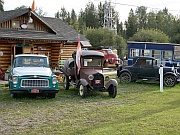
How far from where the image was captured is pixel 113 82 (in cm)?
1269

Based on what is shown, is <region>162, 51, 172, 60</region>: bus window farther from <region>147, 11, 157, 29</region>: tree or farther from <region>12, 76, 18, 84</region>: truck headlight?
<region>147, 11, 157, 29</region>: tree

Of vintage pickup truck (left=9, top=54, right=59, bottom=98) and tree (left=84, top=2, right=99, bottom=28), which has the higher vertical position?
tree (left=84, top=2, right=99, bottom=28)

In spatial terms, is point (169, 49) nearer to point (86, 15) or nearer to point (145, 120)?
point (145, 120)

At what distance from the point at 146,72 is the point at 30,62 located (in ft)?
23.1

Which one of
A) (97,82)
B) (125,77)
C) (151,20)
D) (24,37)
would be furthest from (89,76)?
(151,20)

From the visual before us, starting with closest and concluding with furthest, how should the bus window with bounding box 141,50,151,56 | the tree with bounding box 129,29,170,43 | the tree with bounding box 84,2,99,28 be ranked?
the bus window with bounding box 141,50,151,56 < the tree with bounding box 129,29,170,43 < the tree with bounding box 84,2,99,28

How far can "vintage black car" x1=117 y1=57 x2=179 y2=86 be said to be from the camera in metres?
16.9

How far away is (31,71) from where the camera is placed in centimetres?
1217

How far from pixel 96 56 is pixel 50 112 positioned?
4753 mm

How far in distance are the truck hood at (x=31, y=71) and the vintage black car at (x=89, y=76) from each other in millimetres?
1445

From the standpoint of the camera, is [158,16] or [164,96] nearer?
[164,96]

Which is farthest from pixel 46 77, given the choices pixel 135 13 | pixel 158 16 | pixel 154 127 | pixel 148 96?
pixel 135 13

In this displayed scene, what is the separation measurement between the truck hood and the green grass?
3.24ft

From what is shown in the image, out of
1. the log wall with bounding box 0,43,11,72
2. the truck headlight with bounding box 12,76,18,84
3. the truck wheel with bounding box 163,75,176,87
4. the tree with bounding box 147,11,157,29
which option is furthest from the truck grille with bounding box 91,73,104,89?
the tree with bounding box 147,11,157,29
